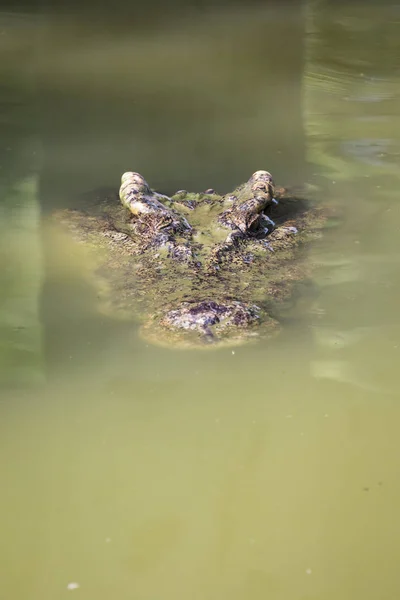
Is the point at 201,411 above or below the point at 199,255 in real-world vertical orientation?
below

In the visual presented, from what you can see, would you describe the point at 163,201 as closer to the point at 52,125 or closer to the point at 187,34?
the point at 52,125

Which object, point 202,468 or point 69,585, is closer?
point 69,585

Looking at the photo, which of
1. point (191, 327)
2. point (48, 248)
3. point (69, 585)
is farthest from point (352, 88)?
point (69, 585)

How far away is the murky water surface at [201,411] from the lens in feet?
7.30

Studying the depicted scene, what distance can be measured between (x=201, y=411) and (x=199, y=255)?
4.12ft

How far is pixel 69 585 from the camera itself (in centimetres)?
215

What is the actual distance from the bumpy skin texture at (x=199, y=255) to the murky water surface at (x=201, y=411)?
0.11m

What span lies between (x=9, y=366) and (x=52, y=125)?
11.5ft

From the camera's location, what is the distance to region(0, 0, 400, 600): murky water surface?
223 centimetres

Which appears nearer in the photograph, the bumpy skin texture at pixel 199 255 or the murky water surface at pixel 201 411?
the murky water surface at pixel 201 411

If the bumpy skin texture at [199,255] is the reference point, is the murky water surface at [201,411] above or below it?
below

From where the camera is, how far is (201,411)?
2.83 meters

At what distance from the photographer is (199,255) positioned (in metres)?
3.93

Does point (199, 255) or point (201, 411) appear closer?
point (201, 411)
